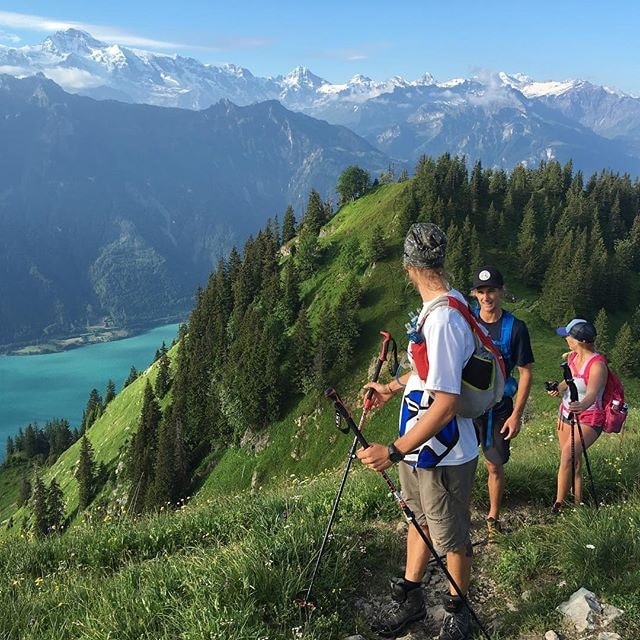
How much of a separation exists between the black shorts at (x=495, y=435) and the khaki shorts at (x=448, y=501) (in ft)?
7.87

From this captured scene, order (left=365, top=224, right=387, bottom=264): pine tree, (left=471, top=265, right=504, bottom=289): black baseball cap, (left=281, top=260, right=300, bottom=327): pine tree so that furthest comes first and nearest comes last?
(left=281, top=260, right=300, bottom=327): pine tree, (left=365, top=224, right=387, bottom=264): pine tree, (left=471, top=265, right=504, bottom=289): black baseball cap

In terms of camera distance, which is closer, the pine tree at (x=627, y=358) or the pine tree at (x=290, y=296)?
the pine tree at (x=627, y=358)

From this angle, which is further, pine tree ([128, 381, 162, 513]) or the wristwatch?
pine tree ([128, 381, 162, 513])

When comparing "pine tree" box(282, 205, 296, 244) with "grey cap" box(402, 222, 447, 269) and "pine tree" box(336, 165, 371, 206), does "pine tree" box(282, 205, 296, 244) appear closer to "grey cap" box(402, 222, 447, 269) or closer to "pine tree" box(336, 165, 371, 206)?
"pine tree" box(336, 165, 371, 206)

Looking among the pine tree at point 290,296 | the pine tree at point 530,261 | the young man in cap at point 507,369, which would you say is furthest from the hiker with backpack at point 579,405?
the pine tree at point 290,296

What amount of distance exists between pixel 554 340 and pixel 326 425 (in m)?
30.9

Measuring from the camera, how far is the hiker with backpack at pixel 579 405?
7.80 m

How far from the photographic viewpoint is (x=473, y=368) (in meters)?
4.85

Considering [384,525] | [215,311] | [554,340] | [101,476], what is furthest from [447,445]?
[215,311]

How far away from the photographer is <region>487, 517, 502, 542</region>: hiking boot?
7.04m

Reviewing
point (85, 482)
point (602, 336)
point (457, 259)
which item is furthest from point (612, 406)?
point (85, 482)

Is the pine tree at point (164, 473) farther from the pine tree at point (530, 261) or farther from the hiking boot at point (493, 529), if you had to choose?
the hiking boot at point (493, 529)

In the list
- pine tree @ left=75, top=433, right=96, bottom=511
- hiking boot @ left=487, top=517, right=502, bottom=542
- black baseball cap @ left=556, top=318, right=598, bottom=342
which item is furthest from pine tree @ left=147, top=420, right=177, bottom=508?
black baseball cap @ left=556, top=318, right=598, bottom=342

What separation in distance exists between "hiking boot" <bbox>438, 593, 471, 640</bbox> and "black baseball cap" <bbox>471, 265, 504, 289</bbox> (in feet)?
14.1
